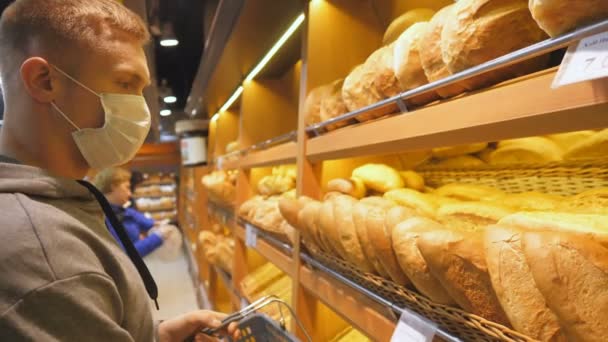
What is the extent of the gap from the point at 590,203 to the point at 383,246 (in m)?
0.38

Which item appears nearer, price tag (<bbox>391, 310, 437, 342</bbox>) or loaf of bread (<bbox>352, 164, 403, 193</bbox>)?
price tag (<bbox>391, 310, 437, 342</bbox>)

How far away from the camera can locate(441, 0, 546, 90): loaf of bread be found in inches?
26.1

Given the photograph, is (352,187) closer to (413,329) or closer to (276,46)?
(413,329)

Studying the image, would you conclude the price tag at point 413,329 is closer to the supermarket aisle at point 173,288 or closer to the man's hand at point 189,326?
the man's hand at point 189,326

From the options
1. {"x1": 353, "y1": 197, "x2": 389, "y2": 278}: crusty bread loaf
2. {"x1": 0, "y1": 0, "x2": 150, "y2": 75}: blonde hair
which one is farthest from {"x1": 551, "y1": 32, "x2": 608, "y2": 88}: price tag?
{"x1": 0, "y1": 0, "x2": 150, "y2": 75}: blonde hair

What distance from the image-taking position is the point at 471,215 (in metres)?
0.85

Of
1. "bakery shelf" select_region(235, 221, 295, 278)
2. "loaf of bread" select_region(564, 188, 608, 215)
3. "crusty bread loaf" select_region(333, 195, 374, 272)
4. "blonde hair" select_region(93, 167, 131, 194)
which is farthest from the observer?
"blonde hair" select_region(93, 167, 131, 194)

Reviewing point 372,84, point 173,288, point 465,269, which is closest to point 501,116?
point 465,269

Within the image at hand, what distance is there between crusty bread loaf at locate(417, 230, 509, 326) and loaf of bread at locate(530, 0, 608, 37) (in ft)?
1.12

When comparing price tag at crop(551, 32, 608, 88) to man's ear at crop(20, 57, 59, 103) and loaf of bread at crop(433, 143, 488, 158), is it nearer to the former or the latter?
loaf of bread at crop(433, 143, 488, 158)

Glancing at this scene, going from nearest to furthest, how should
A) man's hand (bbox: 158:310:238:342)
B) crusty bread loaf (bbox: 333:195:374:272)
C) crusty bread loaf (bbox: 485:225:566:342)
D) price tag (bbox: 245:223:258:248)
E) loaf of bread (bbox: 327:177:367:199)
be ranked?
1. crusty bread loaf (bbox: 485:225:566:342)
2. crusty bread loaf (bbox: 333:195:374:272)
3. man's hand (bbox: 158:310:238:342)
4. loaf of bread (bbox: 327:177:367:199)
5. price tag (bbox: 245:223:258:248)

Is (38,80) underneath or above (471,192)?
above

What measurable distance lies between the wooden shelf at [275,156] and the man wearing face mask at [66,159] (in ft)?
2.51

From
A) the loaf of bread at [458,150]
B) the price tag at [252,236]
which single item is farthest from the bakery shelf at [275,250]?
the loaf of bread at [458,150]
